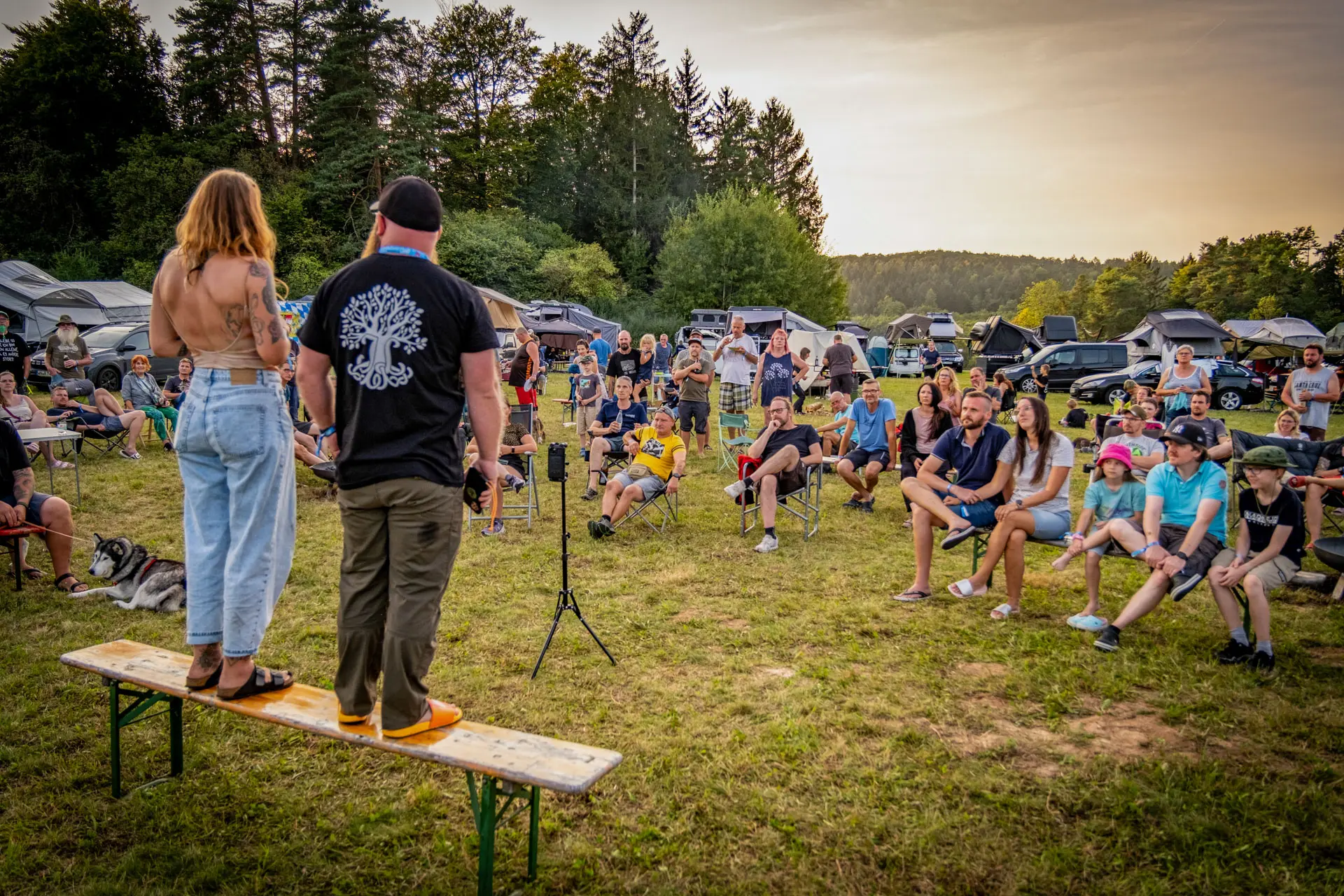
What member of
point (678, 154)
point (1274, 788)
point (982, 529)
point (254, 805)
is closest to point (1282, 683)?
point (1274, 788)

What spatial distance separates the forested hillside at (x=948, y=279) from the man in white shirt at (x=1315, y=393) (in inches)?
3404

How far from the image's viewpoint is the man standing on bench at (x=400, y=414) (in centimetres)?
223

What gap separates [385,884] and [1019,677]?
10.7ft

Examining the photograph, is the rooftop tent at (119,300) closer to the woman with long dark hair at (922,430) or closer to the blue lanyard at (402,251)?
the woman with long dark hair at (922,430)

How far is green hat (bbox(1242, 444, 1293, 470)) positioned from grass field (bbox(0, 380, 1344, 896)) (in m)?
1.07

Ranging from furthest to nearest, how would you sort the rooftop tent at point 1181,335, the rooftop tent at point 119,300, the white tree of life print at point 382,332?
the rooftop tent at point 1181,335, the rooftop tent at point 119,300, the white tree of life print at point 382,332

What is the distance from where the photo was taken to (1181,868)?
261 centimetres

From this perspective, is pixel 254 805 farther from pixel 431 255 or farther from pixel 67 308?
pixel 67 308

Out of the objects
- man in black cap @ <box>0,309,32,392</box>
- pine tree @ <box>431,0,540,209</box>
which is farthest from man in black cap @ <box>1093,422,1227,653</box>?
pine tree @ <box>431,0,540,209</box>

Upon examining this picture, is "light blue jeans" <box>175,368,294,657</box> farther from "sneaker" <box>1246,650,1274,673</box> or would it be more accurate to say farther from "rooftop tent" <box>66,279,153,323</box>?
"rooftop tent" <box>66,279,153,323</box>

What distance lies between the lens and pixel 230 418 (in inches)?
95.3

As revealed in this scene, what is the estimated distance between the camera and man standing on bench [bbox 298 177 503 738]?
223 centimetres

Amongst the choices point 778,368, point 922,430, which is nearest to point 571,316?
point 778,368

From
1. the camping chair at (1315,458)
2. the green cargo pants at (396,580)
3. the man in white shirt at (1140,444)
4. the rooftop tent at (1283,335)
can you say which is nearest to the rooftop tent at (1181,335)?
the rooftop tent at (1283,335)
